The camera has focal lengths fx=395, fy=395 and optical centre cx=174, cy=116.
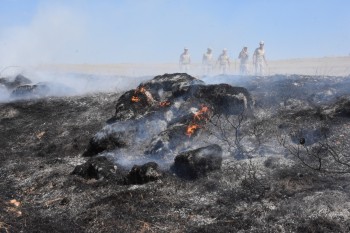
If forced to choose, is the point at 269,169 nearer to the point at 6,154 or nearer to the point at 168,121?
the point at 168,121

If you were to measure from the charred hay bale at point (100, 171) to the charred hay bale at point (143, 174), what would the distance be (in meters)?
0.27

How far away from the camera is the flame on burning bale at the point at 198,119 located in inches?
415

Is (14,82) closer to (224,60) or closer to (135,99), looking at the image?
(135,99)

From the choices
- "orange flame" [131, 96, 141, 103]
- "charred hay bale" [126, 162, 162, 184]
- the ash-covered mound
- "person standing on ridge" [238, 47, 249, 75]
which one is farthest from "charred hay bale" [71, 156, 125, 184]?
"person standing on ridge" [238, 47, 249, 75]

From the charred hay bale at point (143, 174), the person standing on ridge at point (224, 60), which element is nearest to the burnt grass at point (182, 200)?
the charred hay bale at point (143, 174)

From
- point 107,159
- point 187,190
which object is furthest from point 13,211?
point 187,190

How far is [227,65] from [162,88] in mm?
15412

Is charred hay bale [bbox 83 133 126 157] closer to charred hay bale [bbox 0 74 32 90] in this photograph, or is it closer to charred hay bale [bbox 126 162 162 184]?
charred hay bale [bbox 126 162 162 184]

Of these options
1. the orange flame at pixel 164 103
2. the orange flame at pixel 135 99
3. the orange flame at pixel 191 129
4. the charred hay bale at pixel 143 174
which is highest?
the orange flame at pixel 135 99

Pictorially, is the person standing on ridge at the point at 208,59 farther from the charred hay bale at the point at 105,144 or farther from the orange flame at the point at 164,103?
the charred hay bale at the point at 105,144

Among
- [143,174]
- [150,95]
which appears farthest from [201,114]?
[143,174]

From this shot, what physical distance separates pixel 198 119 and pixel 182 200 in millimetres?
3600

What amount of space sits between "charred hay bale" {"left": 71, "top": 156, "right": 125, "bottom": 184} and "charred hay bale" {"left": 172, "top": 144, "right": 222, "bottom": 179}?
1.31 metres

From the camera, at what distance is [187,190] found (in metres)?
8.20
